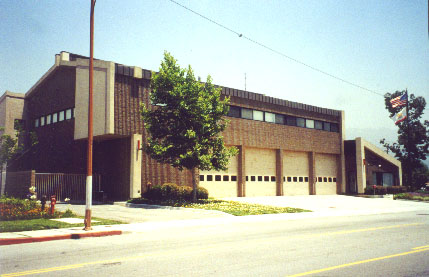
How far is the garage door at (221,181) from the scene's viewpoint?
112 feet

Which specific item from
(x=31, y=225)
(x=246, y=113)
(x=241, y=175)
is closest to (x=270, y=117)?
(x=246, y=113)

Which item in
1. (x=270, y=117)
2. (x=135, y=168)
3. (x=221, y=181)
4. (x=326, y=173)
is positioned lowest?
(x=221, y=181)

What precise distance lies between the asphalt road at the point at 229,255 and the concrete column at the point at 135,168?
1520 centimetres

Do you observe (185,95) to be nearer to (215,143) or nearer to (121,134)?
(215,143)

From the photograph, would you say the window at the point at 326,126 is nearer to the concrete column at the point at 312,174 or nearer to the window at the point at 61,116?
the concrete column at the point at 312,174

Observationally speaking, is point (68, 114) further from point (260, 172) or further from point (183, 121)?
point (260, 172)

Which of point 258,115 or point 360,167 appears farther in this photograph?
point 360,167

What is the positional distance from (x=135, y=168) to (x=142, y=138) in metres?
2.43

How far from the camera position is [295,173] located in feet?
140

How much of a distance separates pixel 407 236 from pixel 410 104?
2764 inches

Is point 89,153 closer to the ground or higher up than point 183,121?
closer to the ground

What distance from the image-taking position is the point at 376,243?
11.2 metres

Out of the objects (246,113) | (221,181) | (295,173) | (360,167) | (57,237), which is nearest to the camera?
(57,237)

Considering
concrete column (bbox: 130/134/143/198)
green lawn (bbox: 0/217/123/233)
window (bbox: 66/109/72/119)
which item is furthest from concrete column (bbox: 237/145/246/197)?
green lawn (bbox: 0/217/123/233)
